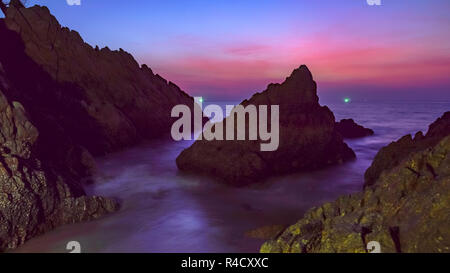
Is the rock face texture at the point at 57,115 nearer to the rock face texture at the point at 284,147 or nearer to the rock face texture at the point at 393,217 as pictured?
the rock face texture at the point at 284,147

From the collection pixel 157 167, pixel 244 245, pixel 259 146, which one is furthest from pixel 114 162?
pixel 244 245

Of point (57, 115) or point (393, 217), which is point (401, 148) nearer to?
point (393, 217)

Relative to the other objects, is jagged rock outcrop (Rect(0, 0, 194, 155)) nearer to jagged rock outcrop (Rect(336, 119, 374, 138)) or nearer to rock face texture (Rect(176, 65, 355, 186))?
rock face texture (Rect(176, 65, 355, 186))

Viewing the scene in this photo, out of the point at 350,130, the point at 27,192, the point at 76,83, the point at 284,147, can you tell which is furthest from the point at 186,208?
the point at 350,130

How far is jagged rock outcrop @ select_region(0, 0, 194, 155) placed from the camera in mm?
17562

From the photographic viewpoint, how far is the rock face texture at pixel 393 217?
13.3 feet

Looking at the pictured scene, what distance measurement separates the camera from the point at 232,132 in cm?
1348

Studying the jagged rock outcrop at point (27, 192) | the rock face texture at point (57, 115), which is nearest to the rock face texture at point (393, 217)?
the jagged rock outcrop at point (27, 192)

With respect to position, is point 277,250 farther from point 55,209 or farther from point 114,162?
point 114,162

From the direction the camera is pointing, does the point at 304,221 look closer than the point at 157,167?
Yes

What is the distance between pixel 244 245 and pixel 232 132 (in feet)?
22.8

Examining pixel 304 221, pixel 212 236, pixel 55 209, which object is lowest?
pixel 212 236

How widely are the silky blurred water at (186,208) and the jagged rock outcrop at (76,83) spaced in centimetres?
372
